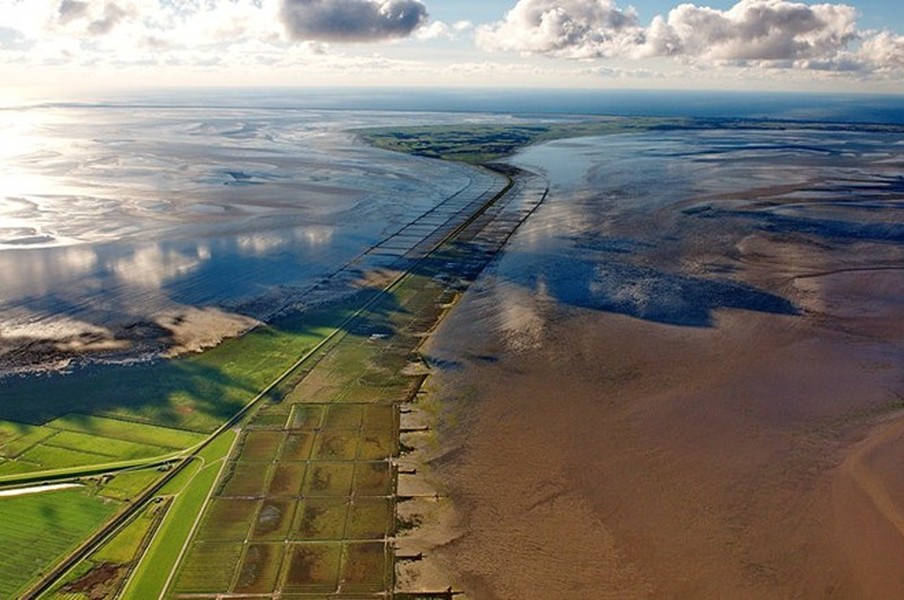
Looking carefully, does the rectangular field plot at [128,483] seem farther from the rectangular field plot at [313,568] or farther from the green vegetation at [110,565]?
the rectangular field plot at [313,568]

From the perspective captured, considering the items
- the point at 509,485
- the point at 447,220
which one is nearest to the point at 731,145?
the point at 447,220

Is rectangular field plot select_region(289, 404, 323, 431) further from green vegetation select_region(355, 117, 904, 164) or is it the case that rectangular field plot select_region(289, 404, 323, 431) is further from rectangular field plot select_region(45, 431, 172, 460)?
green vegetation select_region(355, 117, 904, 164)

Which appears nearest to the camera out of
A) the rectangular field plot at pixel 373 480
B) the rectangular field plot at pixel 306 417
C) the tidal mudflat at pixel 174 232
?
the rectangular field plot at pixel 373 480

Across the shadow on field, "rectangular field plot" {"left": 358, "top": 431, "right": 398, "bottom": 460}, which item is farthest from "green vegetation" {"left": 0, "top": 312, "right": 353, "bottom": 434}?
"rectangular field plot" {"left": 358, "top": 431, "right": 398, "bottom": 460}

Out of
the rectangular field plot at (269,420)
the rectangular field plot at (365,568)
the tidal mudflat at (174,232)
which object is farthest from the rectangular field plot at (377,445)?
the tidal mudflat at (174,232)

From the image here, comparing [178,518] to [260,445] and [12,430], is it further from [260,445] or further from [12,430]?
[12,430]

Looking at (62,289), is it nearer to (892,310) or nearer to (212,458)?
(212,458)
